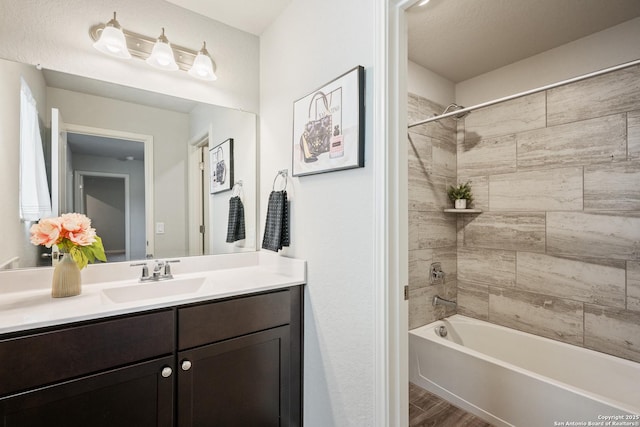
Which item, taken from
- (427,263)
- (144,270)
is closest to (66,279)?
(144,270)

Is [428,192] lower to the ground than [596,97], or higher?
lower

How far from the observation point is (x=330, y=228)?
4.83ft

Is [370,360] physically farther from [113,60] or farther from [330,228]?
[113,60]

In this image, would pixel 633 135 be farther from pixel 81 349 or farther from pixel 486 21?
pixel 81 349

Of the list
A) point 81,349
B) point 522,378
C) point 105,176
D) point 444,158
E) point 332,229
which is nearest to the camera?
point 81,349

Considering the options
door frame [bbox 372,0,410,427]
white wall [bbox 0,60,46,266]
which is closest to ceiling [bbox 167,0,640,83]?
door frame [bbox 372,0,410,427]

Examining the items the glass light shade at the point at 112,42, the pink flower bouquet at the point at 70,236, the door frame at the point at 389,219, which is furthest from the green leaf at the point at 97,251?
the door frame at the point at 389,219

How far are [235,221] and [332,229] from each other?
836 mm

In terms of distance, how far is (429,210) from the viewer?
250 cm

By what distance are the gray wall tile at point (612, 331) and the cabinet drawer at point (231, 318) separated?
205 centimetres

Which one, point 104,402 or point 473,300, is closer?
point 104,402

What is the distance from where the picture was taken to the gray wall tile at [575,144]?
1.91 m

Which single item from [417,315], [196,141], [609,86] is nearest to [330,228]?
[196,141]

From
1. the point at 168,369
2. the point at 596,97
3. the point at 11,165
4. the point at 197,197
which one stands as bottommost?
the point at 168,369
